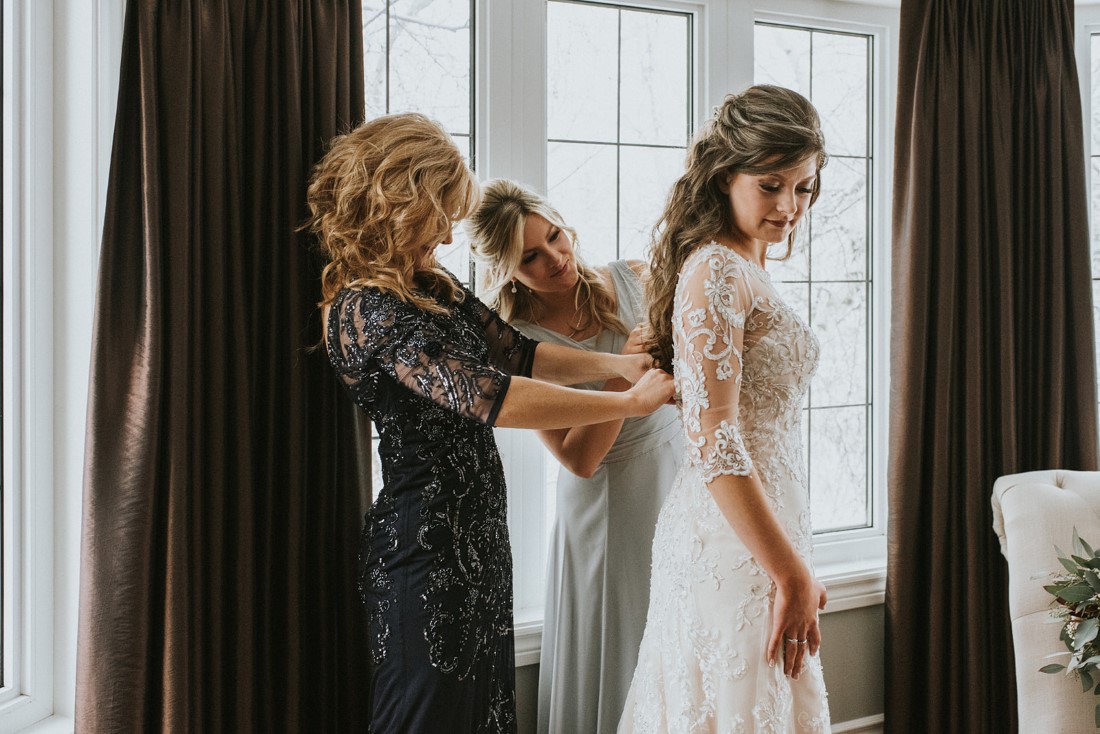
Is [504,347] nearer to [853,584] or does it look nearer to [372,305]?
[372,305]

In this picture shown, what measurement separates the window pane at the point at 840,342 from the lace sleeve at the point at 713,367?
140cm

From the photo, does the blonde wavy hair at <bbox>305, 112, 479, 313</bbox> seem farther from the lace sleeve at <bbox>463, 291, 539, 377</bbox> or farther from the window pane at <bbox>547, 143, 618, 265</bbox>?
the window pane at <bbox>547, 143, 618, 265</bbox>

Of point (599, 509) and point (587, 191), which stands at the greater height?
point (587, 191)

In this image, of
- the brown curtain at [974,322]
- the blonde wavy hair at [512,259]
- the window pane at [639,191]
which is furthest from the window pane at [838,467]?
the blonde wavy hair at [512,259]

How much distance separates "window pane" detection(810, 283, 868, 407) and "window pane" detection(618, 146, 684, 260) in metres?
0.61

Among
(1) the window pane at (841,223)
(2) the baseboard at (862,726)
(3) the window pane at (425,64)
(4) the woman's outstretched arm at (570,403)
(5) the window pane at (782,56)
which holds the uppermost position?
(5) the window pane at (782,56)

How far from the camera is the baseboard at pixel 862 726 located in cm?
268

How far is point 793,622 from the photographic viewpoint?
57.8 inches

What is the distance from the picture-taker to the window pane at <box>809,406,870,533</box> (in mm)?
2818

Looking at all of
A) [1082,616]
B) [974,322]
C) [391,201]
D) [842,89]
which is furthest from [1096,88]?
[391,201]

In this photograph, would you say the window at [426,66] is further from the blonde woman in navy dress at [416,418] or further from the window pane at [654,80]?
the blonde woman in navy dress at [416,418]

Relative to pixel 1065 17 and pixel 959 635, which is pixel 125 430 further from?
pixel 1065 17

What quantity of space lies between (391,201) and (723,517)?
776 mm

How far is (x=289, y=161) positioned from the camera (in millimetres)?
1749
